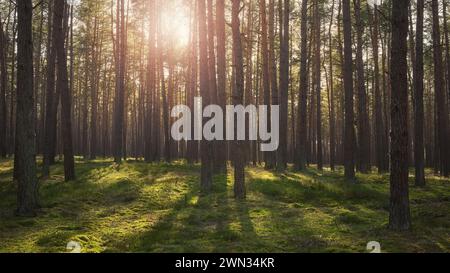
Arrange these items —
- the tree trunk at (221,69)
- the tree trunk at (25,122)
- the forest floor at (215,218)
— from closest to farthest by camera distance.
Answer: the forest floor at (215,218), the tree trunk at (25,122), the tree trunk at (221,69)

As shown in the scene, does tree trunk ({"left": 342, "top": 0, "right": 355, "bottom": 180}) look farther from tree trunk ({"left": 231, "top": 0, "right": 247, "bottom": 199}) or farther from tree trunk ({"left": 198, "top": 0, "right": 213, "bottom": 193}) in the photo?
tree trunk ({"left": 198, "top": 0, "right": 213, "bottom": 193})

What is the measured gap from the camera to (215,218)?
10.0m

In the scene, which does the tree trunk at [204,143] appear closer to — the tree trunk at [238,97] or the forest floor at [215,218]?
the forest floor at [215,218]

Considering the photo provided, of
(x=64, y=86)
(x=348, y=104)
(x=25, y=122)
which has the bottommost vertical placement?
(x=25, y=122)

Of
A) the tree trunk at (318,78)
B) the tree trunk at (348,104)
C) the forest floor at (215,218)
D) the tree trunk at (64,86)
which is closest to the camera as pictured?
the forest floor at (215,218)

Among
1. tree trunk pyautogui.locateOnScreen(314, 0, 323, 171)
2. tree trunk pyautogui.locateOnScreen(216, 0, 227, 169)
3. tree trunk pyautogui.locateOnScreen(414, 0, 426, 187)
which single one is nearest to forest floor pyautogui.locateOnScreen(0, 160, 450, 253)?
tree trunk pyautogui.locateOnScreen(414, 0, 426, 187)

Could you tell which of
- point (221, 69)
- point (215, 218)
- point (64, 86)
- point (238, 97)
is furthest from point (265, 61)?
point (215, 218)

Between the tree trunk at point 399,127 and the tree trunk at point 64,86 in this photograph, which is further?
the tree trunk at point 64,86

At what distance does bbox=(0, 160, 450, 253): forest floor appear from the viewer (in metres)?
7.43

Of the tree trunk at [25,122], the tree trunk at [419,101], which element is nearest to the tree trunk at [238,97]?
the tree trunk at [25,122]

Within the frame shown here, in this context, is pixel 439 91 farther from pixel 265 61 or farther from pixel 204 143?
pixel 204 143

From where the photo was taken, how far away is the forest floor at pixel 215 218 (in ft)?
24.4
